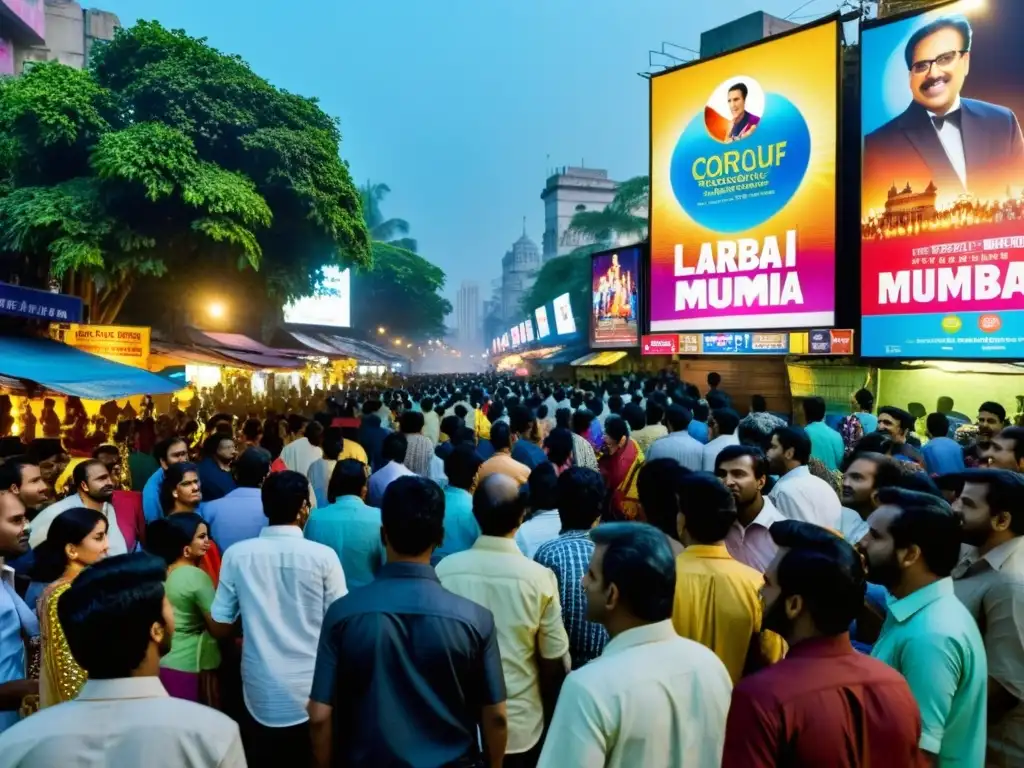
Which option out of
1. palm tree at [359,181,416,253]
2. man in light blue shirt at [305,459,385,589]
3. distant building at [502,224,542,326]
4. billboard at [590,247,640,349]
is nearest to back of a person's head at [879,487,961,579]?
man in light blue shirt at [305,459,385,589]

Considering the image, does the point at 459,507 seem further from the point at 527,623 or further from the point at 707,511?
the point at 707,511

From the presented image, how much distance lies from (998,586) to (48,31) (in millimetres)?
41609

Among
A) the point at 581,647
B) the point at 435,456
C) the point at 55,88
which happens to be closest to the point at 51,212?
the point at 55,88

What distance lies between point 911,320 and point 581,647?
1380 centimetres

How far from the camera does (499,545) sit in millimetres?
2988

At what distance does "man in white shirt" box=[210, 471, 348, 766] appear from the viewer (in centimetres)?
316

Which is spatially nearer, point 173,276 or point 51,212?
point 51,212

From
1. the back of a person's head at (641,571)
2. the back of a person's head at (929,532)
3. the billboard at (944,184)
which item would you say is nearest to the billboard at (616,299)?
the billboard at (944,184)

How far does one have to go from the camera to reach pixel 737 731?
169cm

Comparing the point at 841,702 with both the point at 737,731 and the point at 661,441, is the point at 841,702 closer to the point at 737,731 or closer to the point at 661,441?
the point at 737,731

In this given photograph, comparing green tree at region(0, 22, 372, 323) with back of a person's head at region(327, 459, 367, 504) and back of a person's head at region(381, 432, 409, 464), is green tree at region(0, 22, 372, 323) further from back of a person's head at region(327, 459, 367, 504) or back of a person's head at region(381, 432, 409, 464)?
back of a person's head at region(327, 459, 367, 504)

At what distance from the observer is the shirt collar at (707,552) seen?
283 cm

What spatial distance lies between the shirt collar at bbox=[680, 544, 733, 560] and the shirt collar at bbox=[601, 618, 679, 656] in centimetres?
99

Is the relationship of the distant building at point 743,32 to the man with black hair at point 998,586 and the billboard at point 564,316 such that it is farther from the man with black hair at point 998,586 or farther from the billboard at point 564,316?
the man with black hair at point 998,586
